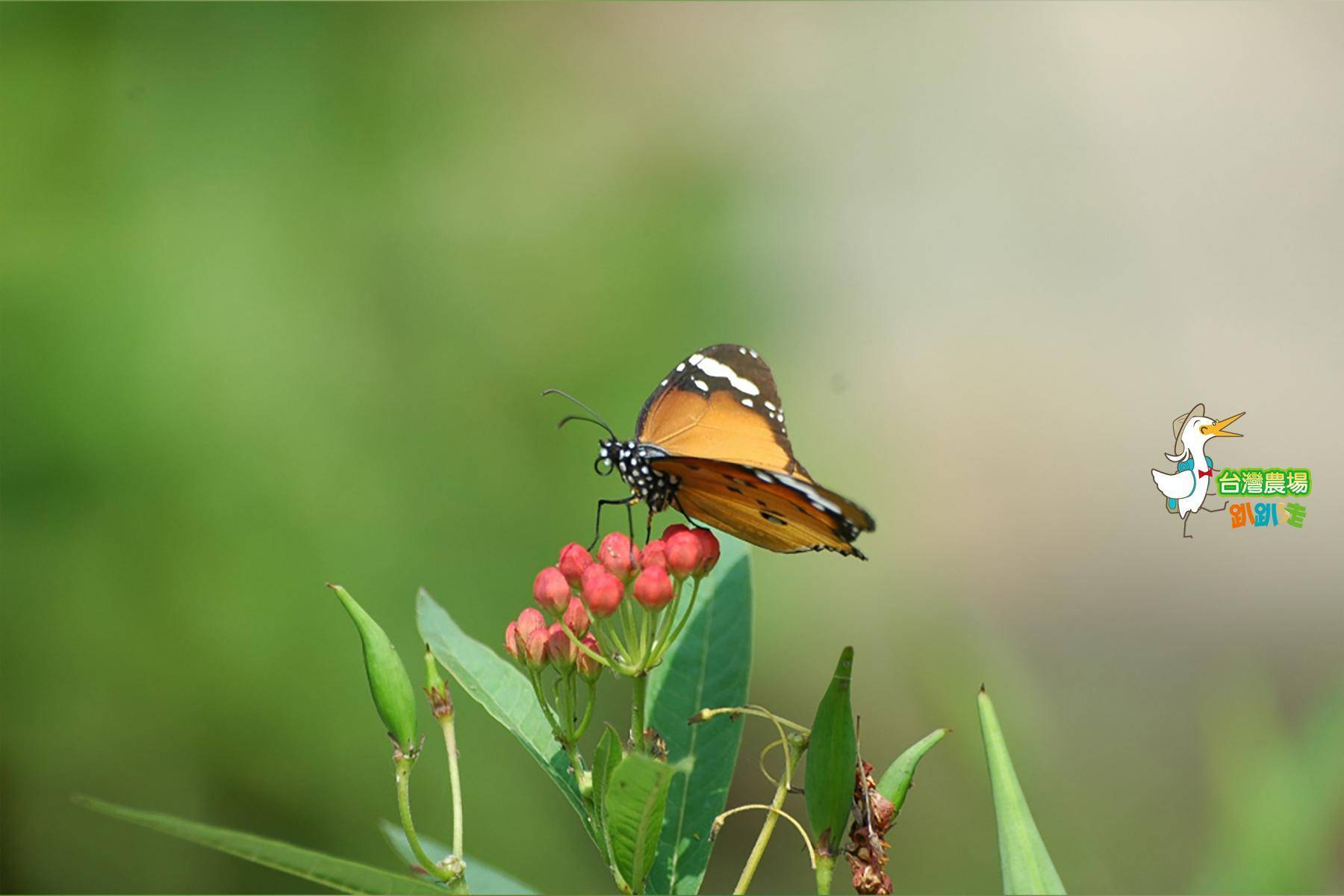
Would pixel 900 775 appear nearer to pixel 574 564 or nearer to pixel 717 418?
pixel 574 564

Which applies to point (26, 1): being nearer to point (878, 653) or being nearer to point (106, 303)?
point (106, 303)

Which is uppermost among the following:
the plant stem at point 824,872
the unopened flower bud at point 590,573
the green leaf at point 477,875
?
the unopened flower bud at point 590,573

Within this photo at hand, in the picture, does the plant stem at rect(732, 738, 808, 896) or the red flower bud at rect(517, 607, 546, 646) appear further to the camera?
the red flower bud at rect(517, 607, 546, 646)

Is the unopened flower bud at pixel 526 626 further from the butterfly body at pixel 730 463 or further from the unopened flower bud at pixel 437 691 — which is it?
the butterfly body at pixel 730 463

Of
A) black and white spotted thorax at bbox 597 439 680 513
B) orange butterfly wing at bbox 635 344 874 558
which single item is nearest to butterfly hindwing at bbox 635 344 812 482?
orange butterfly wing at bbox 635 344 874 558

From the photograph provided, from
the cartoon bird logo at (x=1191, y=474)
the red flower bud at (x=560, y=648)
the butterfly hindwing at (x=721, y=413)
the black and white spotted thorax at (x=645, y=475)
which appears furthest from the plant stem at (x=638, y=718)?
the cartoon bird logo at (x=1191, y=474)

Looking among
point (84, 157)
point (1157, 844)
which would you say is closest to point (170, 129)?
point (84, 157)

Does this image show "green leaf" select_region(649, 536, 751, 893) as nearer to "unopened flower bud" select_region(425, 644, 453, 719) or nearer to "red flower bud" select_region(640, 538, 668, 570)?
"red flower bud" select_region(640, 538, 668, 570)
